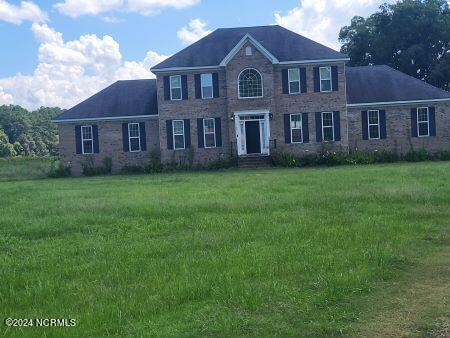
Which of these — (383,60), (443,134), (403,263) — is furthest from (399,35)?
(403,263)

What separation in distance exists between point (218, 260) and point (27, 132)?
97.2 m

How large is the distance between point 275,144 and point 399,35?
1981 centimetres

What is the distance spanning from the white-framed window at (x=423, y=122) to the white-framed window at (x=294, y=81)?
7247mm

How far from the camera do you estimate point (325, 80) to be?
31.4 m

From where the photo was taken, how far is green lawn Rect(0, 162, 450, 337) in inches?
221

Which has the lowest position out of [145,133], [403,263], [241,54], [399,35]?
[403,263]

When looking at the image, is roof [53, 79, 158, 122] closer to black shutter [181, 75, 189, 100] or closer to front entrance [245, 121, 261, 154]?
black shutter [181, 75, 189, 100]

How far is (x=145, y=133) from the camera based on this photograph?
33312 mm

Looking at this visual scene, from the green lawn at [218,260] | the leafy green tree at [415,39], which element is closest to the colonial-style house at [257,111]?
the leafy green tree at [415,39]

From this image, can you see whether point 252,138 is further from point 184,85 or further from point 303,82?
point 184,85

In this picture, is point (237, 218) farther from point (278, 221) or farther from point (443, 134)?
point (443, 134)

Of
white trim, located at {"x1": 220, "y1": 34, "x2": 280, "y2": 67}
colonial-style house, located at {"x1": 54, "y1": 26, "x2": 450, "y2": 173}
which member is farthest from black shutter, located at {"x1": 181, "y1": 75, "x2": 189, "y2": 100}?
white trim, located at {"x1": 220, "y1": 34, "x2": 280, "y2": 67}

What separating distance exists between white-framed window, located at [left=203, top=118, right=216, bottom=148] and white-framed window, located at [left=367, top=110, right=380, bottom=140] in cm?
899

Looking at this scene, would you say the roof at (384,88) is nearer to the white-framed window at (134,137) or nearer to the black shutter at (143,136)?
the black shutter at (143,136)
